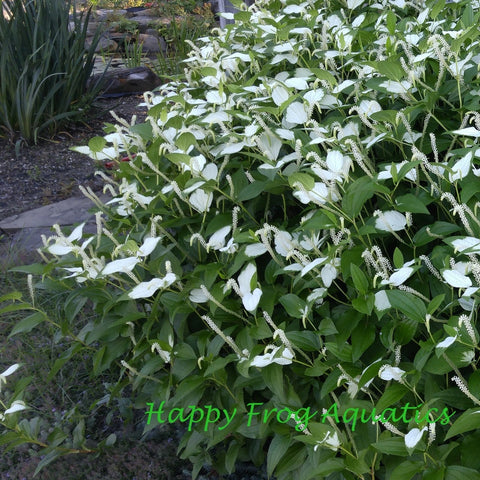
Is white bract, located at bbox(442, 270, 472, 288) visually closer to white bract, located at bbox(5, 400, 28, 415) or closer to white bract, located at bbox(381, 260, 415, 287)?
white bract, located at bbox(381, 260, 415, 287)

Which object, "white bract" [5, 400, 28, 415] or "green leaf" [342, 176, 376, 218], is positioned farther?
"white bract" [5, 400, 28, 415]

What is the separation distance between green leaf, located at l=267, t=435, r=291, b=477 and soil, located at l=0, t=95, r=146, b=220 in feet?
10.2

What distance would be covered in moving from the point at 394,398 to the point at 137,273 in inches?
29.3

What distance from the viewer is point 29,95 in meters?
4.66

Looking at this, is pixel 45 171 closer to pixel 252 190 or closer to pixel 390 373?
pixel 252 190

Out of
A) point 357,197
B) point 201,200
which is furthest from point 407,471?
point 201,200

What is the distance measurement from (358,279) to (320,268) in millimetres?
197

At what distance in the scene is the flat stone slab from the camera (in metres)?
3.86

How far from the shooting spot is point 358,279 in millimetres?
→ 1174

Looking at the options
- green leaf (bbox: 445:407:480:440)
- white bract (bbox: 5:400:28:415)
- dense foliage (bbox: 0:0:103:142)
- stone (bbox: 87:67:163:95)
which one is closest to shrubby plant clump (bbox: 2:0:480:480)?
green leaf (bbox: 445:407:480:440)

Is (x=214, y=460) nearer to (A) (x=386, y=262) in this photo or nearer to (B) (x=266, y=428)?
(B) (x=266, y=428)

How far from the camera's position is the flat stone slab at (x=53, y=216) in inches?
152

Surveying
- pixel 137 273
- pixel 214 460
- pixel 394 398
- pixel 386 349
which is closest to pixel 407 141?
pixel 386 349

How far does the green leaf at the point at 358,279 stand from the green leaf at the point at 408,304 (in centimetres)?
7
